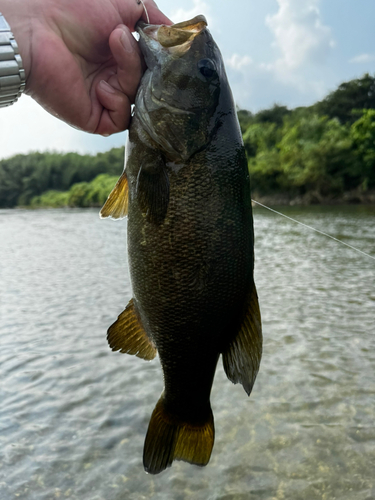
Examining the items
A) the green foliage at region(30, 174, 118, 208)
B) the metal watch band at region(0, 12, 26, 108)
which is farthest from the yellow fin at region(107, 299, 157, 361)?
the green foliage at region(30, 174, 118, 208)

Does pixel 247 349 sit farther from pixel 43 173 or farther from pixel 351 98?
pixel 43 173

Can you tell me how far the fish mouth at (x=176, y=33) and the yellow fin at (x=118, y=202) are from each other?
2.23ft

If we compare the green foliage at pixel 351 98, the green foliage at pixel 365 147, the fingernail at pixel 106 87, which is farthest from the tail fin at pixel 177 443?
the green foliage at pixel 351 98

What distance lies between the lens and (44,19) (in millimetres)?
2242

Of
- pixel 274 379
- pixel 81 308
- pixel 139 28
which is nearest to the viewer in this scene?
pixel 139 28

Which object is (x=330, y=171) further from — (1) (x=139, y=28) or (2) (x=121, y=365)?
(1) (x=139, y=28)

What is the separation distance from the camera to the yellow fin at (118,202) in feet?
7.39

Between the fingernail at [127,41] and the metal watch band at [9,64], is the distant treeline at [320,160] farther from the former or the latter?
the metal watch band at [9,64]

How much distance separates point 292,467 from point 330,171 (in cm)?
4815

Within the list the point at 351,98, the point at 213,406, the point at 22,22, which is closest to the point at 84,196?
the point at 351,98

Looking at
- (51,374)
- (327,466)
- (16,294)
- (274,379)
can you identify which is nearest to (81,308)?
(16,294)

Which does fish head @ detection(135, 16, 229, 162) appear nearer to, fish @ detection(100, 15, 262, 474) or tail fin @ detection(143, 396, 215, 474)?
fish @ detection(100, 15, 262, 474)

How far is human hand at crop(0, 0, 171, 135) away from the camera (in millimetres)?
2186

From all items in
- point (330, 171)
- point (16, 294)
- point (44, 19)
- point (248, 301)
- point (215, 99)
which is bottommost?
point (16, 294)
